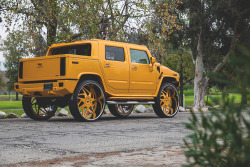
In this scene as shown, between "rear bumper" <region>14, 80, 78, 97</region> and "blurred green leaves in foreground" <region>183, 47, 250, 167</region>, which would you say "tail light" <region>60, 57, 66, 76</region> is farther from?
"blurred green leaves in foreground" <region>183, 47, 250, 167</region>

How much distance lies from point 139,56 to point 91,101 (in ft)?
8.18

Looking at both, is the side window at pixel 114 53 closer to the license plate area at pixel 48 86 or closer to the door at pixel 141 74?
the door at pixel 141 74

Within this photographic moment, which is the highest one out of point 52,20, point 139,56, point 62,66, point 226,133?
point 52,20

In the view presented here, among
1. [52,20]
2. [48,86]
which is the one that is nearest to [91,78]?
[48,86]

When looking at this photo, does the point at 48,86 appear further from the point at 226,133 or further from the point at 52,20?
the point at 226,133

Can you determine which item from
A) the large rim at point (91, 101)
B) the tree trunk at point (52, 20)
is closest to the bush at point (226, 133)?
the large rim at point (91, 101)

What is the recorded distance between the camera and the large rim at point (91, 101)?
9.09 meters

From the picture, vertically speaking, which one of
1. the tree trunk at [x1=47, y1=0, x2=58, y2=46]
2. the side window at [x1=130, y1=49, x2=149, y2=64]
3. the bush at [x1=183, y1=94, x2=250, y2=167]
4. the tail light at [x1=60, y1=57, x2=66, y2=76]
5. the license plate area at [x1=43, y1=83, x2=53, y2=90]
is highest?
the tree trunk at [x1=47, y1=0, x2=58, y2=46]

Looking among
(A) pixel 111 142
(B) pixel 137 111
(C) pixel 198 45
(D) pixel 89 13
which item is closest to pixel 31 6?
(D) pixel 89 13

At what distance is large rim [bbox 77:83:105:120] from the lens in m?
9.09

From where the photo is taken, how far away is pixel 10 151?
455 centimetres

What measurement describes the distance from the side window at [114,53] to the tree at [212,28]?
42.5 ft

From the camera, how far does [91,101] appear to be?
919 cm

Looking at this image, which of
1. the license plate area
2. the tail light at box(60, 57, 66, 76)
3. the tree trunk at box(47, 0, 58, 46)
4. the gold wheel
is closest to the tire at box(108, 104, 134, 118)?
the gold wheel
